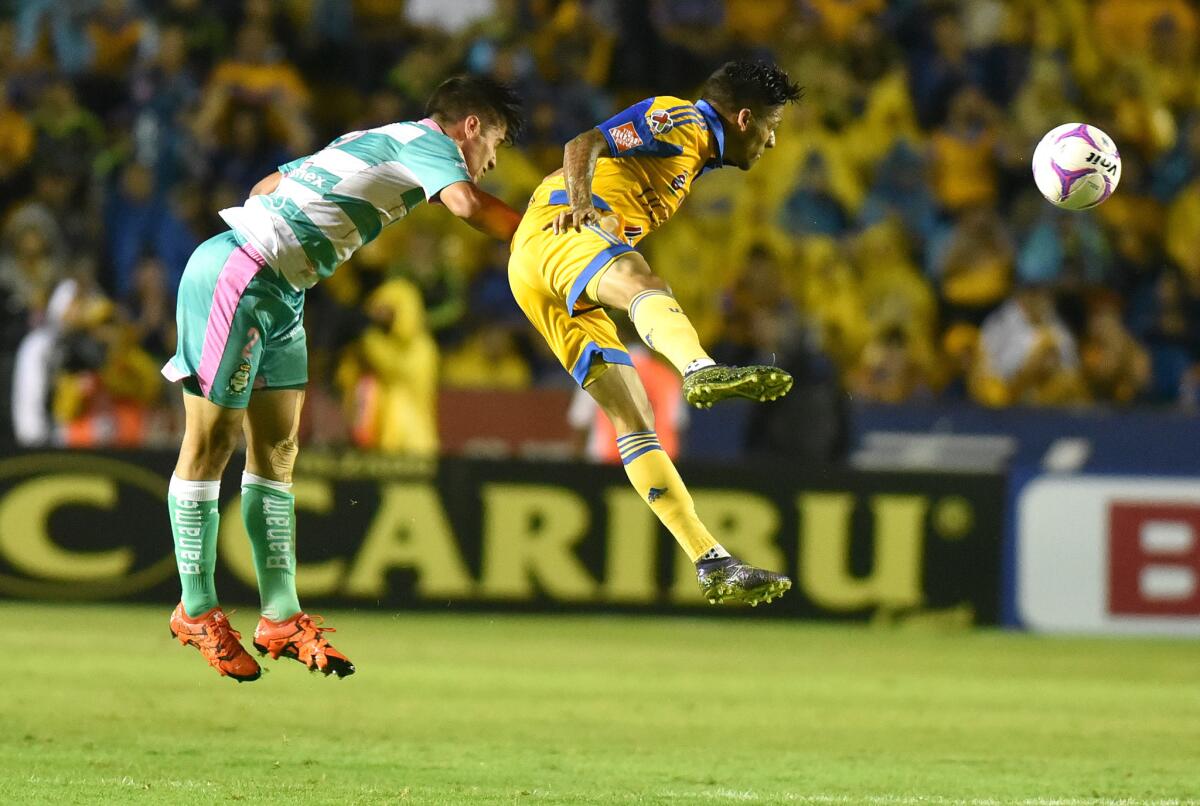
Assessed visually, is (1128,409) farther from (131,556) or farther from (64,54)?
(64,54)

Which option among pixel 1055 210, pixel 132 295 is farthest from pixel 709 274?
pixel 132 295

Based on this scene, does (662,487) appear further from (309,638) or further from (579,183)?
(309,638)

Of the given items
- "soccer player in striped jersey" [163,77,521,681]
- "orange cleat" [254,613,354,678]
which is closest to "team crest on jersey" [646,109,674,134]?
"soccer player in striped jersey" [163,77,521,681]

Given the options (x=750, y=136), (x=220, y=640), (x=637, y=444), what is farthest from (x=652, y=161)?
(x=220, y=640)

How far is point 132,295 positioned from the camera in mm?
15352

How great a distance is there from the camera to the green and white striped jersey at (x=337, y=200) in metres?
7.52

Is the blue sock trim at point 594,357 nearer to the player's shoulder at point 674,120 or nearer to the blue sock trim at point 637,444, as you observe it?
the blue sock trim at point 637,444

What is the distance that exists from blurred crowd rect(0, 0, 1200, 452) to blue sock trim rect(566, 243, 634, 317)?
7223mm

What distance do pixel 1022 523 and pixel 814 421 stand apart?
5.75ft

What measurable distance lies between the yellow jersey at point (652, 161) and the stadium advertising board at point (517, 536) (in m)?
5.88

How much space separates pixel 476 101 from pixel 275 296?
113cm

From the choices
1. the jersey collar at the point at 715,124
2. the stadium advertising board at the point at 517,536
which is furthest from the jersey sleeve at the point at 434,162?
the stadium advertising board at the point at 517,536

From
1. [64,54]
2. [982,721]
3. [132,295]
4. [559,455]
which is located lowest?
[982,721]

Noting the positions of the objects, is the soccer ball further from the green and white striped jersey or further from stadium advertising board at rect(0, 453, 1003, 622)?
stadium advertising board at rect(0, 453, 1003, 622)
